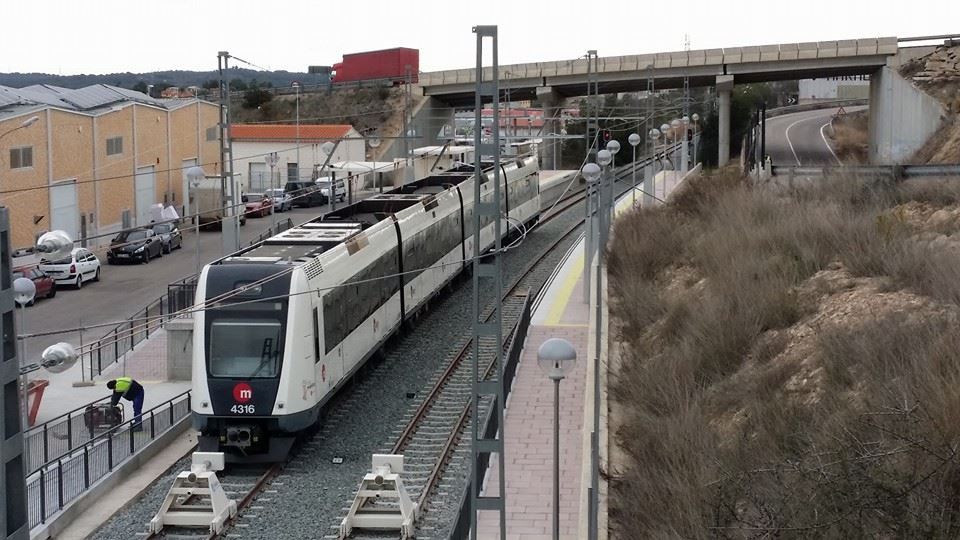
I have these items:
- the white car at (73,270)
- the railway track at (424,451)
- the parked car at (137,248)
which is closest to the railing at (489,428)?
the railway track at (424,451)

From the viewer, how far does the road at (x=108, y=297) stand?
30.6m

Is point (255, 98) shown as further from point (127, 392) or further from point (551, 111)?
point (127, 392)

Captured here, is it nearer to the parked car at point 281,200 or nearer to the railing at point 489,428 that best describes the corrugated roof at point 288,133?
the parked car at point 281,200

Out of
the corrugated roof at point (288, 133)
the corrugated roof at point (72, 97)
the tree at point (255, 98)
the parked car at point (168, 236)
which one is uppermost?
the tree at point (255, 98)

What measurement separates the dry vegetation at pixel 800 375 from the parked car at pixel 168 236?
22.0m

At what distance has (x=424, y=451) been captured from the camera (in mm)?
18078

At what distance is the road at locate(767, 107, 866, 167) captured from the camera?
52.5 m

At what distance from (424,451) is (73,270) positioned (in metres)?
22.2

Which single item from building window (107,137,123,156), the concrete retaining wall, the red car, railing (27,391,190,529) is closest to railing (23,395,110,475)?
railing (27,391,190,529)

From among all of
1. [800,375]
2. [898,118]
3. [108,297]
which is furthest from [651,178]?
[800,375]

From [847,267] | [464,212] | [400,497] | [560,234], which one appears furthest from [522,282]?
[400,497]

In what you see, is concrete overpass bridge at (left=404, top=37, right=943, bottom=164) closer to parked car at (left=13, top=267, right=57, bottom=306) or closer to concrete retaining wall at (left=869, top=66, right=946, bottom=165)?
concrete retaining wall at (left=869, top=66, right=946, bottom=165)

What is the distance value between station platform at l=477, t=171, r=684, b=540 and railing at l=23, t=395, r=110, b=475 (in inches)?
250

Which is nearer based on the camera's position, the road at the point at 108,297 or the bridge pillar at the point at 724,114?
the road at the point at 108,297
